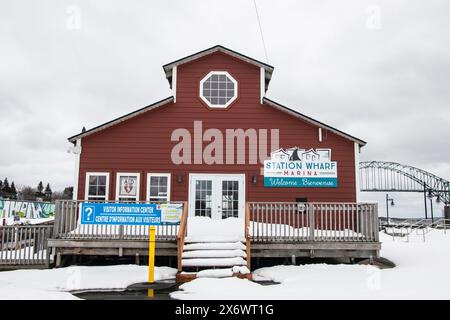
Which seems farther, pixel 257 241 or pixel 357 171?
pixel 357 171

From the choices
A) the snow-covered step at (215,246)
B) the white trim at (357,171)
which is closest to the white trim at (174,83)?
the snow-covered step at (215,246)

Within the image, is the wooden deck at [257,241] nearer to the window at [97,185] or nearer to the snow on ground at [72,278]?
the snow on ground at [72,278]

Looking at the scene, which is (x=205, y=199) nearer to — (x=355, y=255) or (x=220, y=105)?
(x=220, y=105)

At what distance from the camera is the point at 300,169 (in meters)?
15.9

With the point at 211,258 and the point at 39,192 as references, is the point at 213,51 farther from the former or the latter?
the point at 39,192

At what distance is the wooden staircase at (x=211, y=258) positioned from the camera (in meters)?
10.5

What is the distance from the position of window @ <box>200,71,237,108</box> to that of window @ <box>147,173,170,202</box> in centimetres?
338

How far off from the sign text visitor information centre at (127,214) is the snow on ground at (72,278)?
51.2 inches

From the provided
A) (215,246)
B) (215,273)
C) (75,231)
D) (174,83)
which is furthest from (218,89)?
(215,273)

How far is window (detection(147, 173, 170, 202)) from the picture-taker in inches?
621

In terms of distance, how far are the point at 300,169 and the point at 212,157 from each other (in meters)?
3.38

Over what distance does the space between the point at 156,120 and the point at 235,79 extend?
354cm
